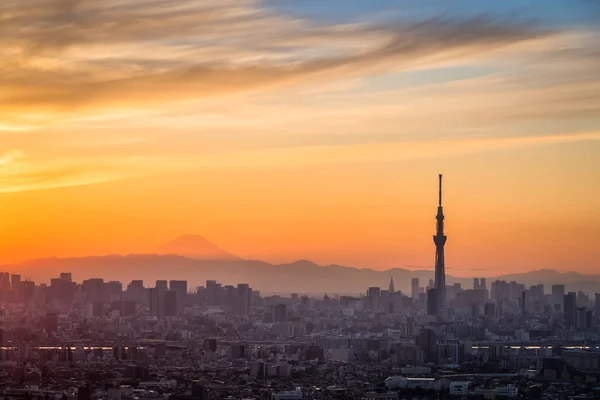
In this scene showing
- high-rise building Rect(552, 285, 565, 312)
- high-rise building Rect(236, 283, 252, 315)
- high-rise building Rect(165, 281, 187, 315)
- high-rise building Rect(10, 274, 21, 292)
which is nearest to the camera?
high-rise building Rect(552, 285, 565, 312)

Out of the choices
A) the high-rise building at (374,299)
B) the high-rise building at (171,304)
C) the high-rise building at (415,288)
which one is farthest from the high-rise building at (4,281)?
the high-rise building at (415,288)

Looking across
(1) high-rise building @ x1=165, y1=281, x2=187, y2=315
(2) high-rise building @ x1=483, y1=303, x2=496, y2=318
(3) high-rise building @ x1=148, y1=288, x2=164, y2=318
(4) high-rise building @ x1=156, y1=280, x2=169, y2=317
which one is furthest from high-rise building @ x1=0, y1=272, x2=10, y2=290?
(2) high-rise building @ x1=483, y1=303, x2=496, y2=318

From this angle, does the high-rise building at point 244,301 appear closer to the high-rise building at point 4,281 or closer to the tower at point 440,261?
the tower at point 440,261

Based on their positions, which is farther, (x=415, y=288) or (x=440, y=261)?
(x=415, y=288)

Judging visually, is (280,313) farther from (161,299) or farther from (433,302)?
(433,302)

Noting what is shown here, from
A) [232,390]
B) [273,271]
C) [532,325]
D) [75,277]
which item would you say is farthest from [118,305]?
[273,271]

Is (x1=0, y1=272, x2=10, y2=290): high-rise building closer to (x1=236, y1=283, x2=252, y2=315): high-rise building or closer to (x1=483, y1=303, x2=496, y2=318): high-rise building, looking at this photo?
(x1=236, y1=283, x2=252, y2=315): high-rise building

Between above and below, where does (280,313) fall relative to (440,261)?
below

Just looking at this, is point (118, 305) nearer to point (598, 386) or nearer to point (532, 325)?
point (532, 325)

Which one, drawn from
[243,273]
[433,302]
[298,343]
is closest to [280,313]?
[433,302]
